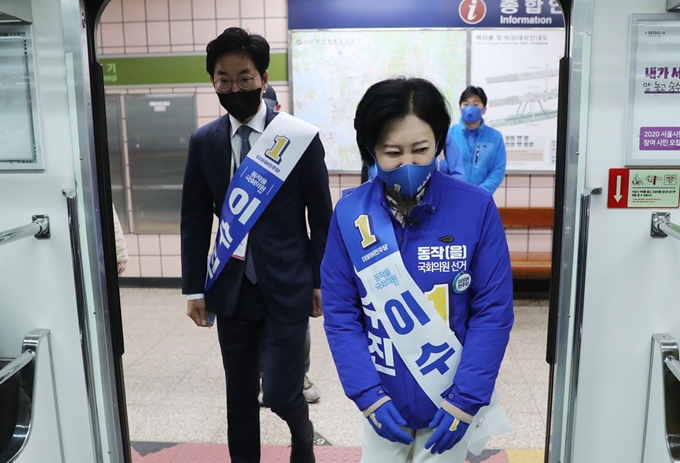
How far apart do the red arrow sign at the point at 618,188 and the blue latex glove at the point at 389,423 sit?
2.93 feet

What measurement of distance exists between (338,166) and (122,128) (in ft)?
6.29

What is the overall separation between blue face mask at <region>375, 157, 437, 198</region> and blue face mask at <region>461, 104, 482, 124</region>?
2.84m

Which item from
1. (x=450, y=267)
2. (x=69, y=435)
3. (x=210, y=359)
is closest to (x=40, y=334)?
(x=69, y=435)

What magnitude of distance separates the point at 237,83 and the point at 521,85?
11.3ft

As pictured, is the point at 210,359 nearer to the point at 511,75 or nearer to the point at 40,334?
the point at 40,334

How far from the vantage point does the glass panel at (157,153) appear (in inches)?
200

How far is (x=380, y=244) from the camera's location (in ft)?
4.75

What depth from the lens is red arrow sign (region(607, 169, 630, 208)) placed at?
67.8 inches

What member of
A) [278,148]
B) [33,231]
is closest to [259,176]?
[278,148]

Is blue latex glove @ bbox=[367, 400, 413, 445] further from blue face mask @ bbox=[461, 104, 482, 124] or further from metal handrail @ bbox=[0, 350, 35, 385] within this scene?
blue face mask @ bbox=[461, 104, 482, 124]

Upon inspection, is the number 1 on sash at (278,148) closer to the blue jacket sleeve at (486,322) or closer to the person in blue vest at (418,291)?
the person in blue vest at (418,291)

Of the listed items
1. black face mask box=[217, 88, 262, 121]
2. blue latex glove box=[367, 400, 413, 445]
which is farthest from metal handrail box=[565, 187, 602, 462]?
black face mask box=[217, 88, 262, 121]

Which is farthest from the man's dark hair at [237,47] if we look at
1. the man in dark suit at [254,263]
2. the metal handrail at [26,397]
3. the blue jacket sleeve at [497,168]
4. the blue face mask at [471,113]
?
the blue jacket sleeve at [497,168]

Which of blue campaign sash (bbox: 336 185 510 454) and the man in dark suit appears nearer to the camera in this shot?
blue campaign sash (bbox: 336 185 510 454)
